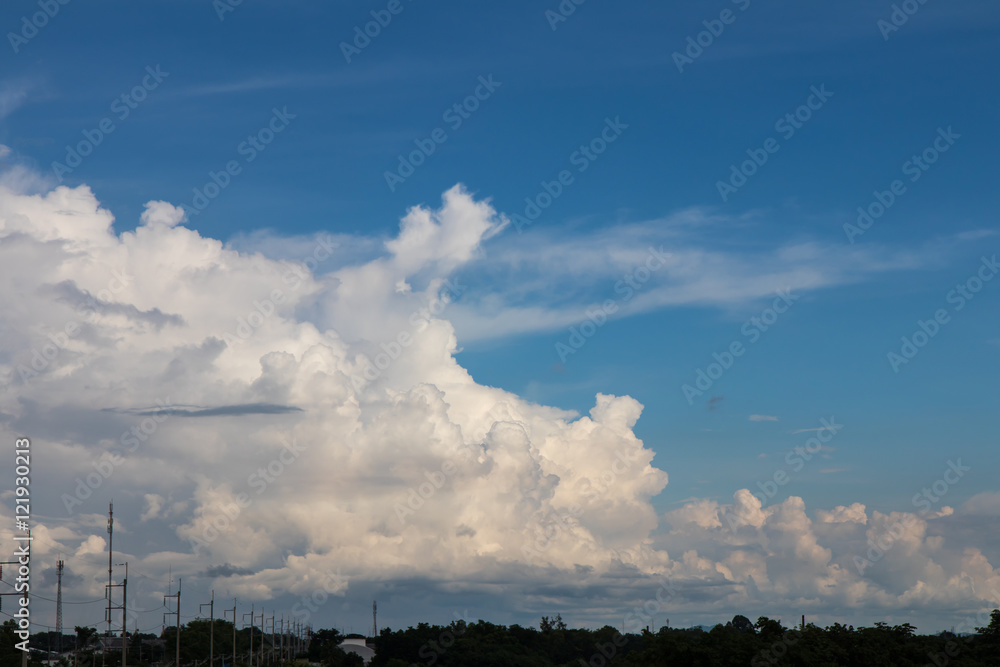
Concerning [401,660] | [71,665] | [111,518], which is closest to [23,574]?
[111,518]

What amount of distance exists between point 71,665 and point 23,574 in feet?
491

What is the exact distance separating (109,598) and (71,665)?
127 metres

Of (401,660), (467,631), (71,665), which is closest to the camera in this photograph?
(401,660)

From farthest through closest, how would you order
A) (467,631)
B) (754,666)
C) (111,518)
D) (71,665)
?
(467,631) → (71,665) → (111,518) → (754,666)

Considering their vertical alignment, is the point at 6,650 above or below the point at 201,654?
above

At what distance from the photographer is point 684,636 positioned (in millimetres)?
64312

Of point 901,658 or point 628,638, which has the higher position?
point 901,658

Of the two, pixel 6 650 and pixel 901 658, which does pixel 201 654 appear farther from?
pixel 901 658

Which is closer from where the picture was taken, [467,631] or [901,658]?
[901,658]

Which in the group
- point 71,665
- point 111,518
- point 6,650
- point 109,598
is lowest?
point 71,665

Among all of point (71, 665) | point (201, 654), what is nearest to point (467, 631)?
point (201, 654)

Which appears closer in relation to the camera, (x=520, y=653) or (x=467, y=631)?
(x=520, y=653)

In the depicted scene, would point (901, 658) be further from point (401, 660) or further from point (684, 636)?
point (401, 660)

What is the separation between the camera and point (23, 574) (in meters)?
55.2
